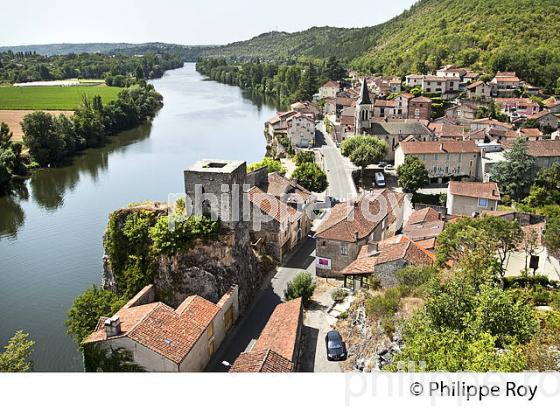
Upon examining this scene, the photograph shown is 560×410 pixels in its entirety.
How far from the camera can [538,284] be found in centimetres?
1295

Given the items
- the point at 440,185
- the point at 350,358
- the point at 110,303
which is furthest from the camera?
the point at 440,185

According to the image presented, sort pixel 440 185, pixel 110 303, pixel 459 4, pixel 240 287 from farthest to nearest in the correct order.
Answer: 1. pixel 459 4
2. pixel 440 185
3. pixel 240 287
4. pixel 110 303

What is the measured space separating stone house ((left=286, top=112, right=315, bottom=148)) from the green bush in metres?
30.9

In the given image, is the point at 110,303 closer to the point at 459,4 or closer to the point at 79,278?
the point at 79,278

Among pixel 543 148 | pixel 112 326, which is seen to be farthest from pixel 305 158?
pixel 112 326

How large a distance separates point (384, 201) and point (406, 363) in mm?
14349

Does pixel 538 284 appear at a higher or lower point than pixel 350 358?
higher

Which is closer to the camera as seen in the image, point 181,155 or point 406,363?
point 406,363

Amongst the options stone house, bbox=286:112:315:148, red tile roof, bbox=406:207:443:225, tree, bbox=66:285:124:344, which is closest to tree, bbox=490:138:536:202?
red tile roof, bbox=406:207:443:225

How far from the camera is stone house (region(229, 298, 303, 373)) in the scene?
1083cm

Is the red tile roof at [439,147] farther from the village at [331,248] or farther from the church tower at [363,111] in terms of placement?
the church tower at [363,111]

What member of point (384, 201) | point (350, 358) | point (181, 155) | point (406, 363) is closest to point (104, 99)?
point (181, 155)

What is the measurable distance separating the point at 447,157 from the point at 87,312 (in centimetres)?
2476

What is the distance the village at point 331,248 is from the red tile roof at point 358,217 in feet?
0.18
